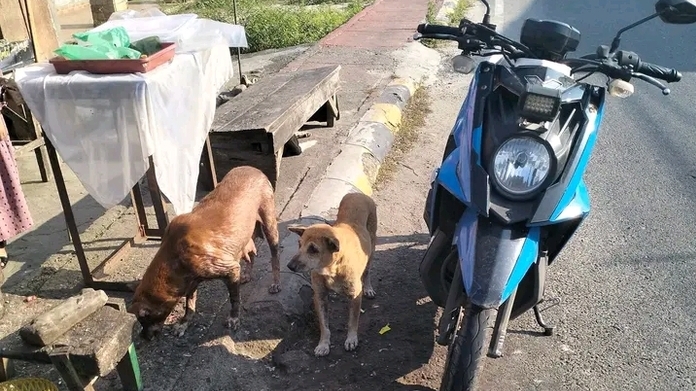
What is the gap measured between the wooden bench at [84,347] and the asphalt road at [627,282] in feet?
6.26

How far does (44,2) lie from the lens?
27.0 feet

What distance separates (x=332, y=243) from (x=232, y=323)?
85 cm

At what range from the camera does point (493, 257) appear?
2.43 meters

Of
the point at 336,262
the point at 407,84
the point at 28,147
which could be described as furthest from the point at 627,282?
the point at 28,147

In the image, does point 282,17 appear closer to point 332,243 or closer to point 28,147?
point 28,147

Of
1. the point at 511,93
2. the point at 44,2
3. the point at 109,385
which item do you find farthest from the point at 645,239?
the point at 44,2

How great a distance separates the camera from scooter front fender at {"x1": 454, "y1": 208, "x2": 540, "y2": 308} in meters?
2.40

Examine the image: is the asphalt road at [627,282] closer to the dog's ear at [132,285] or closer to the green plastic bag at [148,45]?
the dog's ear at [132,285]

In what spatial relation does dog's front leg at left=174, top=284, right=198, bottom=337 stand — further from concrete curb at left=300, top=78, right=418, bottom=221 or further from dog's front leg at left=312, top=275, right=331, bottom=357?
concrete curb at left=300, top=78, right=418, bottom=221

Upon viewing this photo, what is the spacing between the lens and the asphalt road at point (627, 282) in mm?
3117

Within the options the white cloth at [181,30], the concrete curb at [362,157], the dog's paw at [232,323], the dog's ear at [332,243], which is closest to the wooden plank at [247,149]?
the concrete curb at [362,157]

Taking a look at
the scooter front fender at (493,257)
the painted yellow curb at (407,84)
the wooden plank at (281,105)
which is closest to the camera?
the scooter front fender at (493,257)

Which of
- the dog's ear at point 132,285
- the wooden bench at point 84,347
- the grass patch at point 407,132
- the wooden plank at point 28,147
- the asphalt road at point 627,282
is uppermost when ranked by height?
the wooden bench at point 84,347

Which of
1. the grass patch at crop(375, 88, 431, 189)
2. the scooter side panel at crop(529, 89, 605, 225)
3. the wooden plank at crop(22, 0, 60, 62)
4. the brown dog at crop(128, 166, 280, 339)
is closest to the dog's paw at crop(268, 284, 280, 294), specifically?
the brown dog at crop(128, 166, 280, 339)
